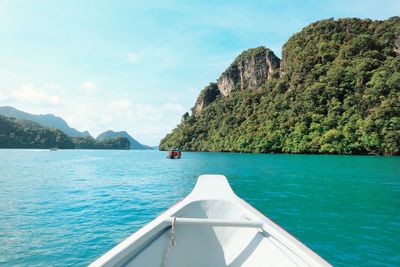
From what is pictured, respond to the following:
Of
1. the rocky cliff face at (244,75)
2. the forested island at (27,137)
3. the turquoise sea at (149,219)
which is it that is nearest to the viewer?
the turquoise sea at (149,219)

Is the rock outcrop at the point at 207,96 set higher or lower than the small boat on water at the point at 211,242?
higher

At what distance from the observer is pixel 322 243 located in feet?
23.2

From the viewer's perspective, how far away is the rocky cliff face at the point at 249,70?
142m

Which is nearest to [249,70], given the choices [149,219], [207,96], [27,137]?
[207,96]

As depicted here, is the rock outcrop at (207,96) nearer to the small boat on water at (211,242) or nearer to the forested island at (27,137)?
the forested island at (27,137)

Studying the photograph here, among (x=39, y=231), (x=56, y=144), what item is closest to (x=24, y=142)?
(x=56, y=144)

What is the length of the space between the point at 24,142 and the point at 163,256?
174 m

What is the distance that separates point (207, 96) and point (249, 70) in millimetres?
33959

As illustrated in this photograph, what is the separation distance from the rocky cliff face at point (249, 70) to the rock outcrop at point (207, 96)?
4.22 metres

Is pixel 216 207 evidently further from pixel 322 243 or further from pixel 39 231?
pixel 39 231

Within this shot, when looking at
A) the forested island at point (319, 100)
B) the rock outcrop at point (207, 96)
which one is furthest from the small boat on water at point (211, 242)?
the rock outcrop at point (207, 96)

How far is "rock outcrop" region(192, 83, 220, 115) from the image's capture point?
168 metres

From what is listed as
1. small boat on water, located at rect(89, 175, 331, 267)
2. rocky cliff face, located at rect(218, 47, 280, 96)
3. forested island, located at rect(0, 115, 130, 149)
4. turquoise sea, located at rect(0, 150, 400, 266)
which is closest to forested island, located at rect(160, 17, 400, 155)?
rocky cliff face, located at rect(218, 47, 280, 96)

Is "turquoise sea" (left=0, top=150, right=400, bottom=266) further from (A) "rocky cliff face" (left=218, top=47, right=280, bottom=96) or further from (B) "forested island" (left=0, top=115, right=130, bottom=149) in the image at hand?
(B) "forested island" (left=0, top=115, right=130, bottom=149)
